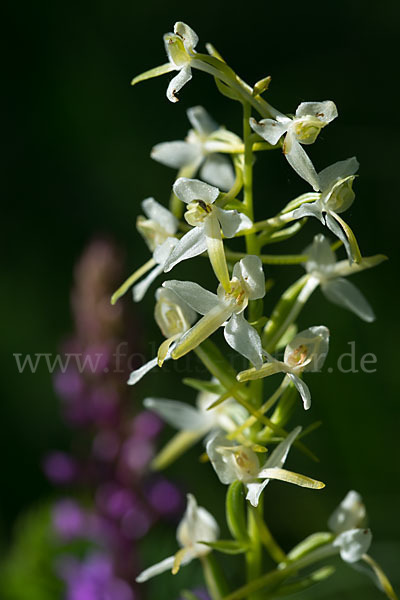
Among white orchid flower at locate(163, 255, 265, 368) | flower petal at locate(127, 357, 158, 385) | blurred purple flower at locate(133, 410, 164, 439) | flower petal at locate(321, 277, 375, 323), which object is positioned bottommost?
blurred purple flower at locate(133, 410, 164, 439)

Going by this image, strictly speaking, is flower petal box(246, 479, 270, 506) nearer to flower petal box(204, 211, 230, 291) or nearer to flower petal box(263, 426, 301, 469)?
flower petal box(263, 426, 301, 469)

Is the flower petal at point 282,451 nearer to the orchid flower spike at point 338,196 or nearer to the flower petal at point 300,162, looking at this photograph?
the orchid flower spike at point 338,196

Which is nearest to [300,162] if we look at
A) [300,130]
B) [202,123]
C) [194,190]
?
[300,130]

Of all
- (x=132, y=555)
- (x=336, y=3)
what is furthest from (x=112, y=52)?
(x=132, y=555)

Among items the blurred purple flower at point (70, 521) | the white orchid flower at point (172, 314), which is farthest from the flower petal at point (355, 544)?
the blurred purple flower at point (70, 521)

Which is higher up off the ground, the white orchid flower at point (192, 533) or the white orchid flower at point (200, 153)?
the white orchid flower at point (200, 153)

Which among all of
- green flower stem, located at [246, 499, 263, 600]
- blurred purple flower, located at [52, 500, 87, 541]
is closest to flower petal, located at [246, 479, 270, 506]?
green flower stem, located at [246, 499, 263, 600]
